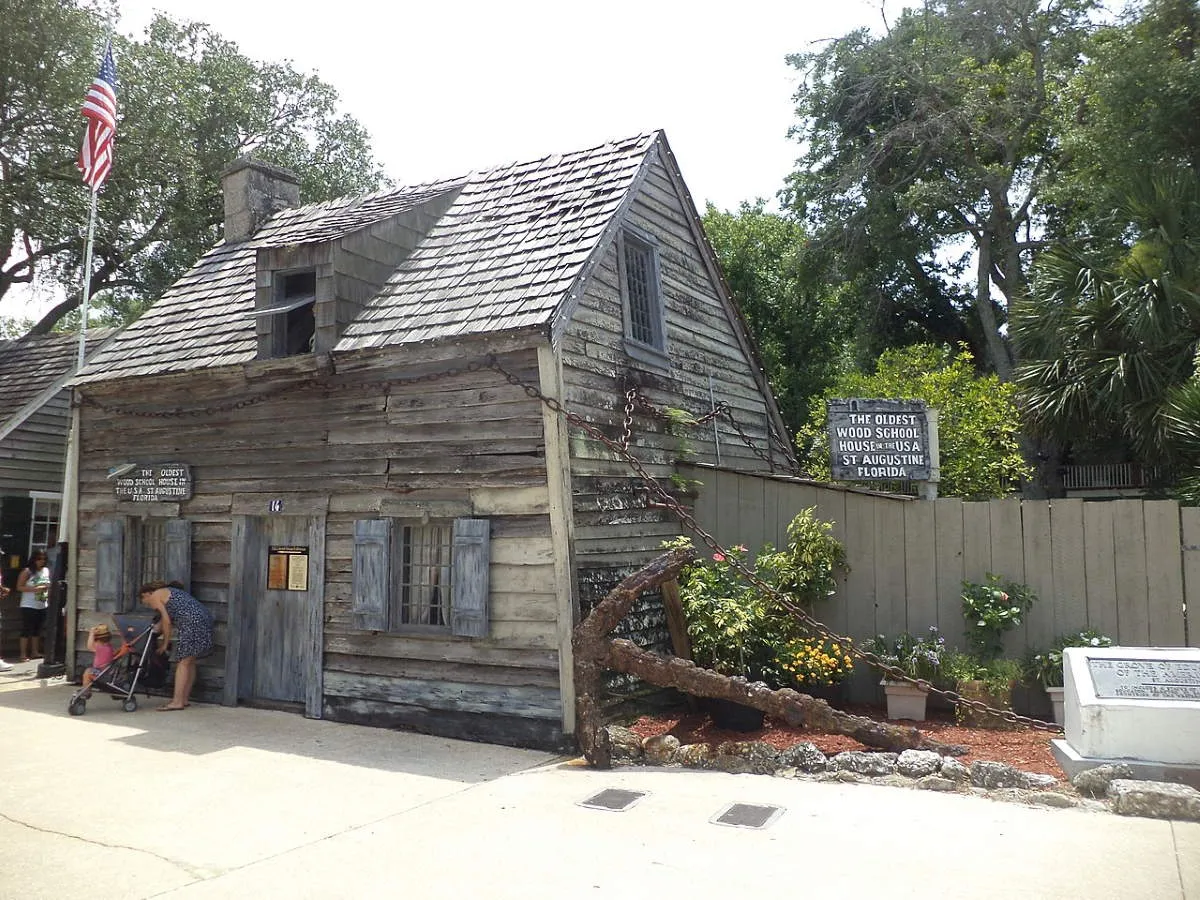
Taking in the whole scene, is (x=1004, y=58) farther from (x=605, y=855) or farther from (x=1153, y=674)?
(x=605, y=855)

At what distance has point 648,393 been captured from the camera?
9922 millimetres

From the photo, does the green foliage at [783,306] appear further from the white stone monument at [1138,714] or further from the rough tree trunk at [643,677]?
the white stone monument at [1138,714]

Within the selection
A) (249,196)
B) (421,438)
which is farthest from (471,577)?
(249,196)

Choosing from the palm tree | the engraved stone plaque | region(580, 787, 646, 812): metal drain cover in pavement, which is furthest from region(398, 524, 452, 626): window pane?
the palm tree

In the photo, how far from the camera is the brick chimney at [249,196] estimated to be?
13.7m

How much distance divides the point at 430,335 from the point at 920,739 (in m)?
5.42

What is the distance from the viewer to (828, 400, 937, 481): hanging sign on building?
30.3 ft

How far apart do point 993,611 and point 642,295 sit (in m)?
4.97

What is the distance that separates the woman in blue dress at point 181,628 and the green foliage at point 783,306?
1848 cm

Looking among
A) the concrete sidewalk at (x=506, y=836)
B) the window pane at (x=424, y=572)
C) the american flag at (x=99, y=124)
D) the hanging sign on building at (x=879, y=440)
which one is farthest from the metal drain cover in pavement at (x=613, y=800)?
the american flag at (x=99, y=124)

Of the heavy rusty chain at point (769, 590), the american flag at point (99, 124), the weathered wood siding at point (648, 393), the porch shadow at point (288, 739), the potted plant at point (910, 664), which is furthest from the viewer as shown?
the american flag at point (99, 124)

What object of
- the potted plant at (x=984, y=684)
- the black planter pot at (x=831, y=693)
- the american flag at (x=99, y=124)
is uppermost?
the american flag at (x=99, y=124)

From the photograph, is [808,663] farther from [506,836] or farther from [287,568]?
[287,568]

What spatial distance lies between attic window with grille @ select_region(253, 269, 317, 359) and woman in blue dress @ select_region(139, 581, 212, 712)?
279 cm
